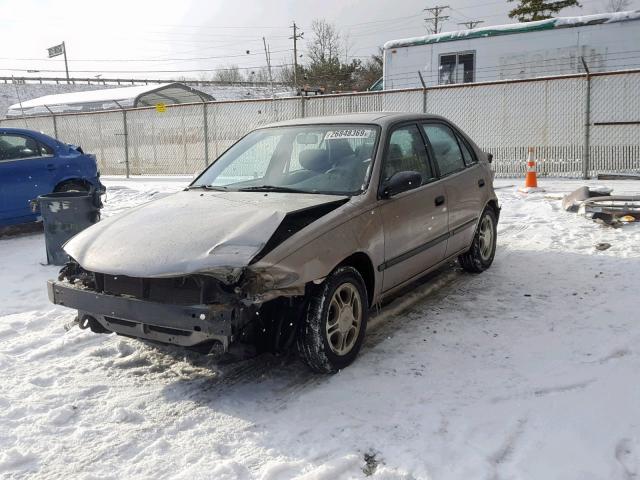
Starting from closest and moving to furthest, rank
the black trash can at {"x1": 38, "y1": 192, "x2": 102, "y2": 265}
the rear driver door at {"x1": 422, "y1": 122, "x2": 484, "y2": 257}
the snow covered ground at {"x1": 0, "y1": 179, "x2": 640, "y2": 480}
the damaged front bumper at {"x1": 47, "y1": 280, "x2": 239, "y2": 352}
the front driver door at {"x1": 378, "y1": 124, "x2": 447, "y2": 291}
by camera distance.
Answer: the snow covered ground at {"x1": 0, "y1": 179, "x2": 640, "y2": 480}, the damaged front bumper at {"x1": 47, "y1": 280, "x2": 239, "y2": 352}, the front driver door at {"x1": 378, "y1": 124, "x2": 447, "y2": 291}, the rear driver door at {"x1": 422, "y1": 122, "x2": 484, "y2": 257}, the black trash can at {"x1": 38, "y1": 192, "x2": 102, "y2": 265}

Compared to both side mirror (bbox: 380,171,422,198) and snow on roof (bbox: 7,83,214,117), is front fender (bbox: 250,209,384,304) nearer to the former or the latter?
side mirror (bbox: 380,171,422,198)

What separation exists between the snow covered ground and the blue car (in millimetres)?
3511

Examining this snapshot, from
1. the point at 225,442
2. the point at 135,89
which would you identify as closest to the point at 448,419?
the point at 225,442

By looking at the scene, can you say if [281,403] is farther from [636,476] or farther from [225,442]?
[636,476]

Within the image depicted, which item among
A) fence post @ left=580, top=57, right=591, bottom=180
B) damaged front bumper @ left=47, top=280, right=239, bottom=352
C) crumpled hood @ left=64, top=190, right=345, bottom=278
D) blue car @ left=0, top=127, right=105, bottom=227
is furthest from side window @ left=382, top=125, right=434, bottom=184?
fence post @ left=580, top=57, right=591, bottom=180

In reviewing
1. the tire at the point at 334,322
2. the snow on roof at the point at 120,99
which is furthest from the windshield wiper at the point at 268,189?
the snow on roof at the point at 120,99

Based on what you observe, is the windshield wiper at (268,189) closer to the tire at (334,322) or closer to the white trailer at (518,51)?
the tire at (334,322)

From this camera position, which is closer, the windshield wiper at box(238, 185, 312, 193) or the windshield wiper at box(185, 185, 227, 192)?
the windshield wiper at box(238, 185, 312, 193)

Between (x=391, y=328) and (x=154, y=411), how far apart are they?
1.93 m

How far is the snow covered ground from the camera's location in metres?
2.83

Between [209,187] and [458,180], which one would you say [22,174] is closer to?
[209,187]

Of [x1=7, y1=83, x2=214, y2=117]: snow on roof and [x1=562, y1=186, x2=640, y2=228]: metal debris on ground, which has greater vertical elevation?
[x1=7, y1=83, x2=214, y2=117]: snow on roof

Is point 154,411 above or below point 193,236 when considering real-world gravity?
below

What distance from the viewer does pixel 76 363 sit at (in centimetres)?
408
